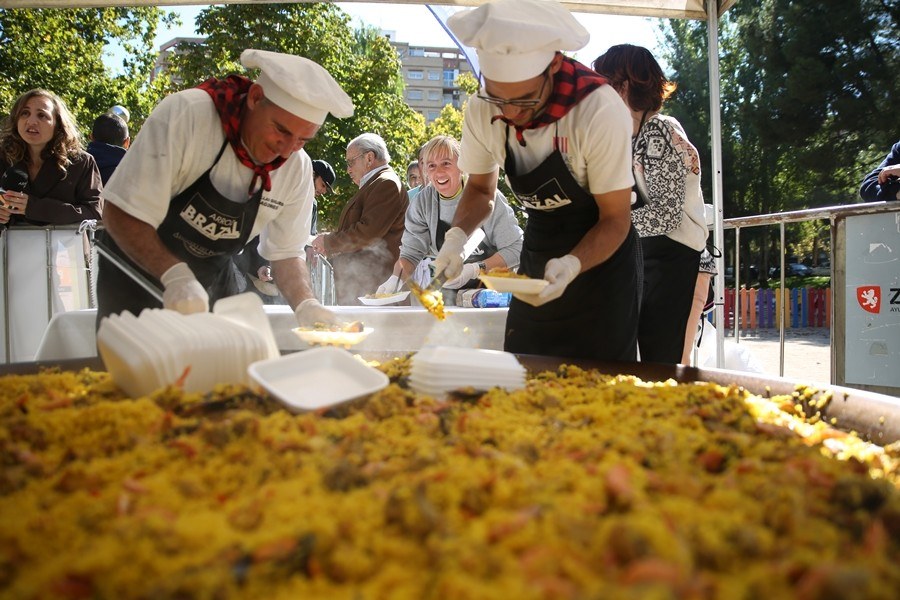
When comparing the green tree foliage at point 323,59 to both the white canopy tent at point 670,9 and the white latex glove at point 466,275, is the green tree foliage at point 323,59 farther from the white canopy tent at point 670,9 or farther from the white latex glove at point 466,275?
the white latex glove at point 466,275

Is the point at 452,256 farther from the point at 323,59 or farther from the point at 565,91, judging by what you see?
the point at 323,59

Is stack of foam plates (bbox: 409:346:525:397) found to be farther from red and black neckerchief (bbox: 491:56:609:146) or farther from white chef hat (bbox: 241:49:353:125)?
white chef hat (bbox: 241:49:353:125)

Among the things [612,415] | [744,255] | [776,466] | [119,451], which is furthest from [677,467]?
[744,255]

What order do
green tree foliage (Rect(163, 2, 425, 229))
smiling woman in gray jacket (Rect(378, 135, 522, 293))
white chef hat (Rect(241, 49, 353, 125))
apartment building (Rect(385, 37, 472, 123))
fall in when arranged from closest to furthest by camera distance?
white chef hat (Rect(241, 49, 353, 125)), smiling woman in gray jacket (Rect(378, 135, 522, 293)), green tree foliage (Rect(163, 2, 425, 229)), apartment building (Rect(385, 37, 472, 123))

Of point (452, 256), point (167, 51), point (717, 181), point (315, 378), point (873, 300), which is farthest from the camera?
point (167, 51)

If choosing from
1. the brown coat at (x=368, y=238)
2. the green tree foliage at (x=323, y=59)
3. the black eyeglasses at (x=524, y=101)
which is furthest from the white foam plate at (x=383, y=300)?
Answer: the green tree foliage at (x=323, y=59)

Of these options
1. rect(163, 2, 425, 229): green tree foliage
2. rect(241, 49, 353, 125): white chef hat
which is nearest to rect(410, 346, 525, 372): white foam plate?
rect(241, 49, 353, 125): white chef hat

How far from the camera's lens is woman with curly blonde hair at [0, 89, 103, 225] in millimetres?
5176

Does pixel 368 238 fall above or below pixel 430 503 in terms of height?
above

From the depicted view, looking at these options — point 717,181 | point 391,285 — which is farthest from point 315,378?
point 717,181

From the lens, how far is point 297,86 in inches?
101

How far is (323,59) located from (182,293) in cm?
1337

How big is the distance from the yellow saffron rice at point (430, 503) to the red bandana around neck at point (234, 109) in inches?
54.0

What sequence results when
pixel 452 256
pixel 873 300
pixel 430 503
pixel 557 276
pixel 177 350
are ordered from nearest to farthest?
pixel 430 503 < pixel 177 350 < pixel 557 276 < pixel 452 256 < pixel 873 300
